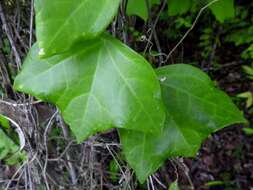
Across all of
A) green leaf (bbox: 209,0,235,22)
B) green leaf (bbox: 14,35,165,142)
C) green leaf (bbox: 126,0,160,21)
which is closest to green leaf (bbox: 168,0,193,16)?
green leaf (bbox: 209,0,235,22)

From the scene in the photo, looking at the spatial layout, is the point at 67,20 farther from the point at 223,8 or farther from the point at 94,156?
the point at 94,156

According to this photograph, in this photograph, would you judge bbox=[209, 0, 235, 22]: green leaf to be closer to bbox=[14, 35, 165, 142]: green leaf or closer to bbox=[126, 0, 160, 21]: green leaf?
bbox=[126, 0, 160, 21]: green leaf

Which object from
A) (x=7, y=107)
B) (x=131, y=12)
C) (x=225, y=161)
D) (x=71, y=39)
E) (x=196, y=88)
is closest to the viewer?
(x=71, y=39)

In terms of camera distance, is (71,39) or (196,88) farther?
(196,88)

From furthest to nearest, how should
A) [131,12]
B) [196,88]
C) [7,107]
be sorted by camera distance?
[7,107]
[131,12]
[196,88]

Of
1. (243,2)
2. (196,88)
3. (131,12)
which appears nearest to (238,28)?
(243,2)

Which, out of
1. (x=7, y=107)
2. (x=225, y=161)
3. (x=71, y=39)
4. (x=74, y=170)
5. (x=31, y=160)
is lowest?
(x=225, y=161)

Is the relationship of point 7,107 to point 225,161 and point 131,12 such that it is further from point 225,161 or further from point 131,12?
point 225,161

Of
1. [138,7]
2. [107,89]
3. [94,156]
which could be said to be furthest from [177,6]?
[107,89]
